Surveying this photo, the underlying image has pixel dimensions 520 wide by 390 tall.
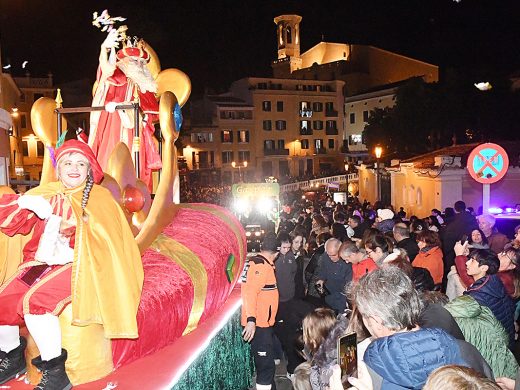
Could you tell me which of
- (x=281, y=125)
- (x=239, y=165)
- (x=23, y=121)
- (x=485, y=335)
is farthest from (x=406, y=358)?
(x=281, y=125)

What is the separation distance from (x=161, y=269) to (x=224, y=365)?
1.57m

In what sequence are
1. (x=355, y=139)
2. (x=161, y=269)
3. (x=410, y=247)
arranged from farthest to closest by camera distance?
(x=355, y=139) → (x=410, y=247) → (x=161, y=269)

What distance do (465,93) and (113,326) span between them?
27382mm

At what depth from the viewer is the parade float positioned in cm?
341

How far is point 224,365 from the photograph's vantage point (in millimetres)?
5223

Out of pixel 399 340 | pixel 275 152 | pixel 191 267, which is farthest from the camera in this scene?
pixel 275 152

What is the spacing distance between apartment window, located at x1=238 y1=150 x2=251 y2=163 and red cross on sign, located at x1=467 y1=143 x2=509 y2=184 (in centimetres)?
3686

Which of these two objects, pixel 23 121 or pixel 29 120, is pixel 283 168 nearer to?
pixel 29 120

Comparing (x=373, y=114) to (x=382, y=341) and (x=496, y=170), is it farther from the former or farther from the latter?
(x=382, y=341)

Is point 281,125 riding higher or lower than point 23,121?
lower

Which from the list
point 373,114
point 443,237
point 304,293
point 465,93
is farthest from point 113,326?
point 373,114

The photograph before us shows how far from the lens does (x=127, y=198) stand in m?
4.27

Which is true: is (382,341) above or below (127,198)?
below

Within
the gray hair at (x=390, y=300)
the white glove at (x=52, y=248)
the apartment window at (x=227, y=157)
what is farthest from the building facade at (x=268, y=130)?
the gray hair at (x=390, y=300)
